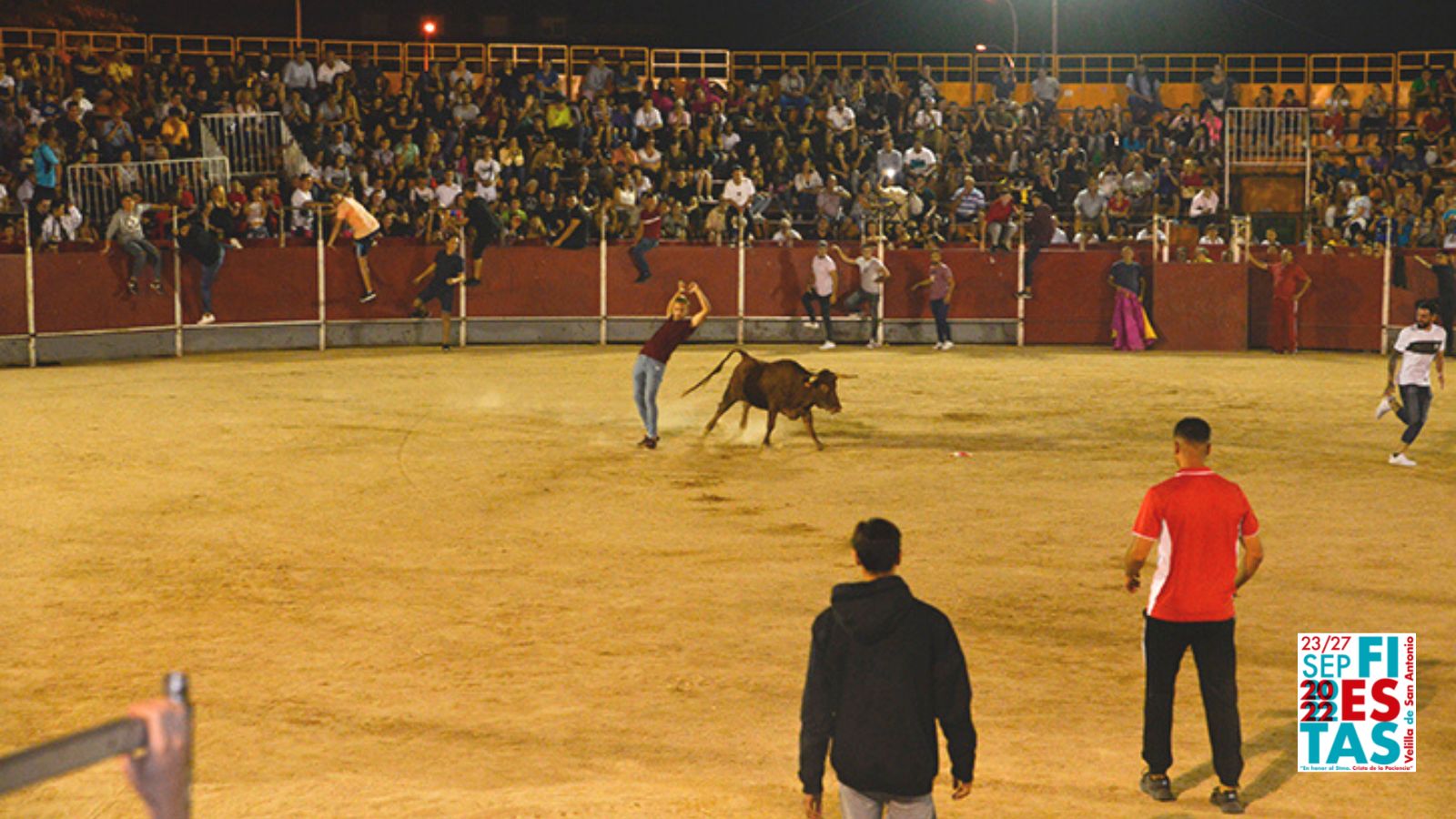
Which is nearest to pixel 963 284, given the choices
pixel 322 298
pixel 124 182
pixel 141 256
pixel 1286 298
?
pixel 1286 298

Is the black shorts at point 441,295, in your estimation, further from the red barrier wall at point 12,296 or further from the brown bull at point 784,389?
the brown bull at point 784,389

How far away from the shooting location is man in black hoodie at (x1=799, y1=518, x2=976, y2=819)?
4.96 m

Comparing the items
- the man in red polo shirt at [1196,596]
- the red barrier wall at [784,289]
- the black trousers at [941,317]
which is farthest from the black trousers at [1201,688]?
the red barrier wall at [784,289]

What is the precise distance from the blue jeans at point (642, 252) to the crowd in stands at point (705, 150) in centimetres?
93

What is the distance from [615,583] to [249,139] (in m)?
20.2

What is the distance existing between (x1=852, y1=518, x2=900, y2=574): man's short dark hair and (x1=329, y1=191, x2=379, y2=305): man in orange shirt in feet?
72.5

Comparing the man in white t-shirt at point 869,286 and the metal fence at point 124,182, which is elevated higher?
the metal fence at point 124,182

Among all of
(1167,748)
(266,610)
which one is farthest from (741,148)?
(1167,748)

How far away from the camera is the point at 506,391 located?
2091 cm

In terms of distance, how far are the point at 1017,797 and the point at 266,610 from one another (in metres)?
4.92

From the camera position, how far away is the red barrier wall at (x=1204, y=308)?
2750cm

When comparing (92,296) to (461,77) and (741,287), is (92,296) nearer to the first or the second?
(461,77)

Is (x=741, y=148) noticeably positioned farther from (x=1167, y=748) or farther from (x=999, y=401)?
(x=1167, y=748)

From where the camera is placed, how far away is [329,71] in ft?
101
